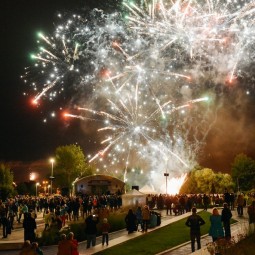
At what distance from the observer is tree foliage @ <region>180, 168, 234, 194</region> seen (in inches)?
2928

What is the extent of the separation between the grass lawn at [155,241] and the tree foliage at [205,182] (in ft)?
169

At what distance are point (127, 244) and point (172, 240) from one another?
211cm

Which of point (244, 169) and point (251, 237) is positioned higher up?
point (244, 169)

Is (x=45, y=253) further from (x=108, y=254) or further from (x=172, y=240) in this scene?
(x=172, y=240)

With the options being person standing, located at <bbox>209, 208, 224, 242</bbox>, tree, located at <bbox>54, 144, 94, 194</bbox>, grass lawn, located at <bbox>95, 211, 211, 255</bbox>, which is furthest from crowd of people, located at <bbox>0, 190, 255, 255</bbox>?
tree, located at <bbox>54, 144, 94, 194</bbox>

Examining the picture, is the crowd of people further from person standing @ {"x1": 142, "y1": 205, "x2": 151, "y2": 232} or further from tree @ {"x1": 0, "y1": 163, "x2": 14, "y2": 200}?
tree @ {"x1": 0, "y1": 163, "x2": 14, "y2": 200}

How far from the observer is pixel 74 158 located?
105125mm

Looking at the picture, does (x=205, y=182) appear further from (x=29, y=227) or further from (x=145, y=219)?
(x=29, y=227)

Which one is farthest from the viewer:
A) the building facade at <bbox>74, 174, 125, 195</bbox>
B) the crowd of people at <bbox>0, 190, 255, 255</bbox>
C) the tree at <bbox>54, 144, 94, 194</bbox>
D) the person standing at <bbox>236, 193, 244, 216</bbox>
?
the tree at <bbox>54, 144, 94, 194</bbox>

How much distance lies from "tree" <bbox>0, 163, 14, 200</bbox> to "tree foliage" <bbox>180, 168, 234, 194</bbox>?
3005 centimetres

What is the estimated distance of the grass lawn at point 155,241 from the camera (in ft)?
58.1

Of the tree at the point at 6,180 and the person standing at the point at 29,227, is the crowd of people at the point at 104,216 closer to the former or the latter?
the person standing at the point at 29,227

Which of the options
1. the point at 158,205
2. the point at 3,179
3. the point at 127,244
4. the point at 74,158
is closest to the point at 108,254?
the point at 127,244

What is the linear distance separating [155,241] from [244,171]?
242 feet
